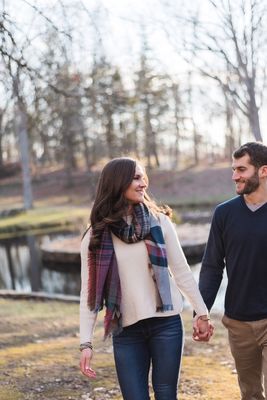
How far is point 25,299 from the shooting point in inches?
485

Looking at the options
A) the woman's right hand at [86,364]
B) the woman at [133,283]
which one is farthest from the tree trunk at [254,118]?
the woman's right hand at [86,364]

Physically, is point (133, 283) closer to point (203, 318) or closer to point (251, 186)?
point (203, 318)


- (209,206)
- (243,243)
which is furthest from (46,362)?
(209,206)

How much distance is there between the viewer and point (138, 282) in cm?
311

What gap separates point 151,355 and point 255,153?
4.36ft

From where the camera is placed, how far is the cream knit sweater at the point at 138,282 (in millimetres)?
3092

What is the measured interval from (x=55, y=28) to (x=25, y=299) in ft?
22.9

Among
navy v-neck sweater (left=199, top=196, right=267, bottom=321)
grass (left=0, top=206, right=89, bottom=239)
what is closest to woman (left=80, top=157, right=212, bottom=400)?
navy v-neck sweater (left=199, top=196, right=267, bottom=321)

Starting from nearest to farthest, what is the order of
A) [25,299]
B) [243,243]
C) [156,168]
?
[243,243]
[25,299]
[156,168]

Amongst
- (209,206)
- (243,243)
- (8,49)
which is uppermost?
(8,49)

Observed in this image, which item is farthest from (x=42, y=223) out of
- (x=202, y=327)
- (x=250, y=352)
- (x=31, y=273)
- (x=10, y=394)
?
(x=202, y=327)

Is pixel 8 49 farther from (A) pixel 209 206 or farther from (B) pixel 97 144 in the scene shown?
(B) pixel 97 144

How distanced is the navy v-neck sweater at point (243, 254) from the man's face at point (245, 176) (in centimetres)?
9

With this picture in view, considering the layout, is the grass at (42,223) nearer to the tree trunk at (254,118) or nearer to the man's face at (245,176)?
the tree trunk at (254,118)
